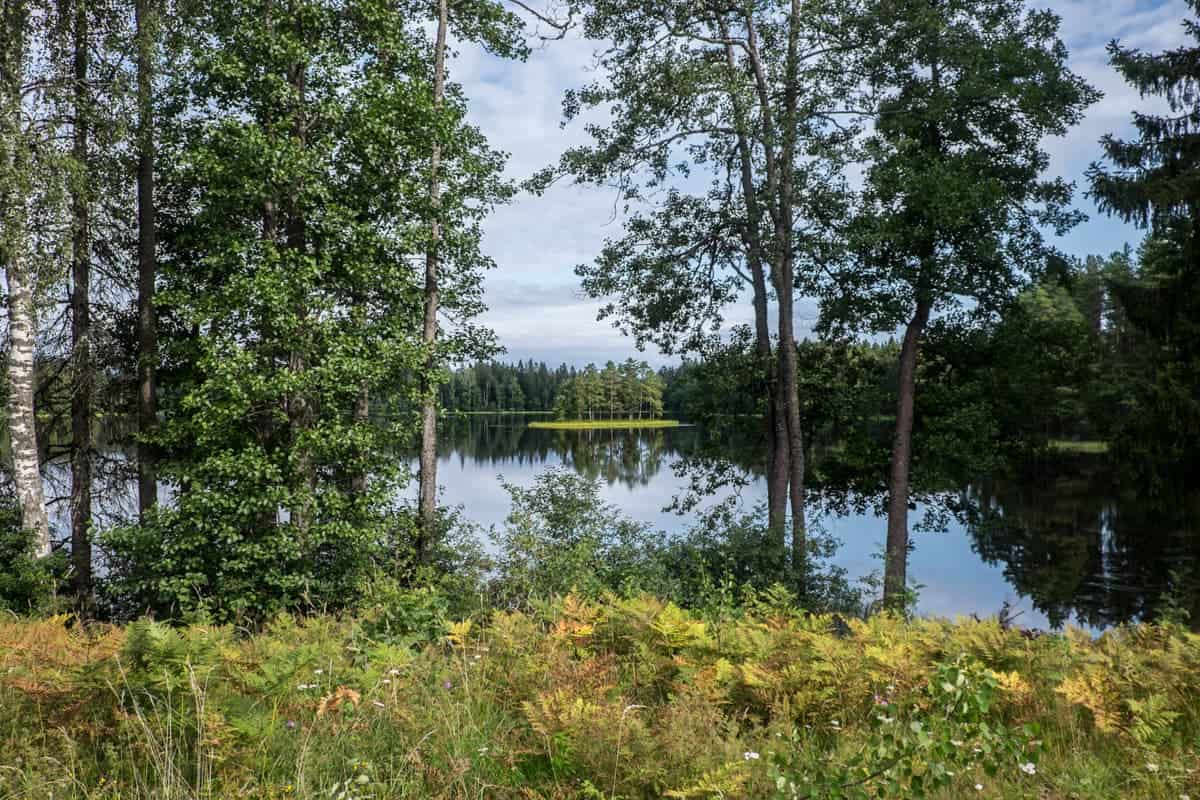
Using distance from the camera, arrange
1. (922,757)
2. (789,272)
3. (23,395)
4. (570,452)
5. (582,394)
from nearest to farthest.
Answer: (922,757)
(23,395)
(789,272)
(570,452)
(582,394)

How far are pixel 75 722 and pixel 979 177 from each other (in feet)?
54.5

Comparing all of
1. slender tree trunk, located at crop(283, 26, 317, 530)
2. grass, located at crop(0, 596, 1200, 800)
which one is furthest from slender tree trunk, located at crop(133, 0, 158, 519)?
grass, located at crop(0, 596, 1200, 800)

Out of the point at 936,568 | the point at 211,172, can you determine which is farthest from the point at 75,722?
the point at 936,568

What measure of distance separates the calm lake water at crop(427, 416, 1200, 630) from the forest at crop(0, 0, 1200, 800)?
416mm

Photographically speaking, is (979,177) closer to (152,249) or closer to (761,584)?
(761,584)

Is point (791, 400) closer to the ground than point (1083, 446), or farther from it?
farther from it

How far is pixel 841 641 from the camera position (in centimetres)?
438

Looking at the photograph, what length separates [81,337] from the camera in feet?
40.9

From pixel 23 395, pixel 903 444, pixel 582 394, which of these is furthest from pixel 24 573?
pixel 582 394

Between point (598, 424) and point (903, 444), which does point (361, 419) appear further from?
point (598, 424)

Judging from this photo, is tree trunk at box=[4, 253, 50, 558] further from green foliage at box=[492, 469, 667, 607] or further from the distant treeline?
the distant treeline

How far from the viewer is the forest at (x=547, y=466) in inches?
127

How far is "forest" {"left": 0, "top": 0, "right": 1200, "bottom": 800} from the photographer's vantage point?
10.6 feet

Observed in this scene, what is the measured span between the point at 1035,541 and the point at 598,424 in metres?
84.0
